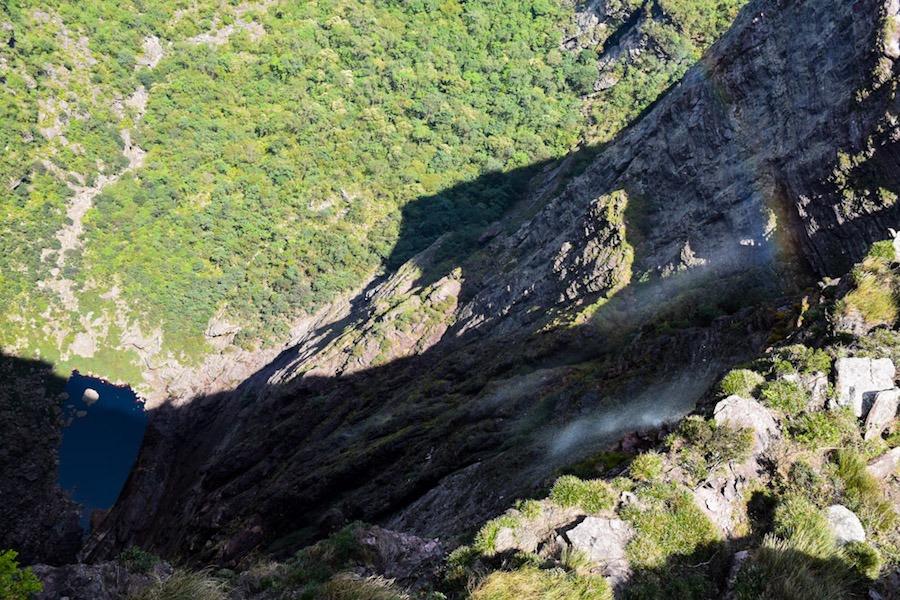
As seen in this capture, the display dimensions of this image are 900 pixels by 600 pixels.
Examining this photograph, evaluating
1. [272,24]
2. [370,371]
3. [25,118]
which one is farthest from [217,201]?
[370,371]

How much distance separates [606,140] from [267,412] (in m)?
50.5

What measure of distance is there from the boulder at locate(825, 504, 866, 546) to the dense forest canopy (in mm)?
64263

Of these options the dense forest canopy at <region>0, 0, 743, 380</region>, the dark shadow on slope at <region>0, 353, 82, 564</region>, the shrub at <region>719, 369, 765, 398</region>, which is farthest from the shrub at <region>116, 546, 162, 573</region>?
the dense forest canopy at <region>0, 0, 743, 380</region>

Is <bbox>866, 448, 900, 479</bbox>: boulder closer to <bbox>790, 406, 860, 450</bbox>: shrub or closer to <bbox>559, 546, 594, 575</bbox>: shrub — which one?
<bbox>790, 406, 860, 450</bbox>: shrub

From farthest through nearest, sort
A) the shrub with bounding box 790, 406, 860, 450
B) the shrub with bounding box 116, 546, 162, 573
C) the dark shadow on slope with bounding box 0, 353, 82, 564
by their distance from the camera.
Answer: the dark shadow on slope with bounding box 0, 353, 82, 564 → the shrub with bounding box 116, 546, 162, 573 → the shrub with bounding box 790, 406, 860, 450

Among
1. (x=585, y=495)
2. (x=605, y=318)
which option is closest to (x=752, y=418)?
(x=585, y=495)

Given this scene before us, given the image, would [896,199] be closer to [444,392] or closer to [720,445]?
[720,445]

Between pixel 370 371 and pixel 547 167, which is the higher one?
pixel 547 167

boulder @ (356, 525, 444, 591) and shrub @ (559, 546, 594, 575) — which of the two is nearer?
shrub @ (559, 546, 594, 575)

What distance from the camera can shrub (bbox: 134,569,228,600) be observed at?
10.4 meters

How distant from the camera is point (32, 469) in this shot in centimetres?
5275

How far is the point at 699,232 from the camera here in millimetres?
30562

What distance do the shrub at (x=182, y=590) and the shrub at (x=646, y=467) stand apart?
28.4ft

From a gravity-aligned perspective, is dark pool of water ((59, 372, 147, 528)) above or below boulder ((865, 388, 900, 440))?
above
